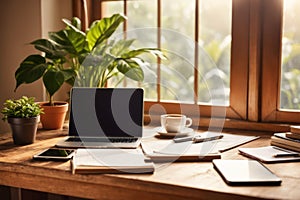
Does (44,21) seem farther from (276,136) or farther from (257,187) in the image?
(257,187)

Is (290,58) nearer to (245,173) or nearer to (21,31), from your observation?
(245,173)

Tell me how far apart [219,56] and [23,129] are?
1004 millimetres

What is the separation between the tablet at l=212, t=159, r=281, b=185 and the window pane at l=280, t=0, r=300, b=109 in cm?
65

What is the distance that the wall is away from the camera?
223 cm

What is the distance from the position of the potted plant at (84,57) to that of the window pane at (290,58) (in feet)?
1.82

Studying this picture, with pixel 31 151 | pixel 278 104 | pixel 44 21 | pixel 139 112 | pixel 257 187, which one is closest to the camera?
pixel 257 187

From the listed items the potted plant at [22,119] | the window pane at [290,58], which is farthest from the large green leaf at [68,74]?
the window pane at [290,58]

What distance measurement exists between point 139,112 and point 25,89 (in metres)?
0.77

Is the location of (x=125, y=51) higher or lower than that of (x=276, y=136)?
higher

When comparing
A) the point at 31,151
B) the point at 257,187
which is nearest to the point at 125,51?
the point at 31,151

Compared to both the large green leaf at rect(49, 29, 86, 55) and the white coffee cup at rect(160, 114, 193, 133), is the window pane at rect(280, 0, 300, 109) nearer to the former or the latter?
the white coffee cup at rect(160, 114, 193, 133)

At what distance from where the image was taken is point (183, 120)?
73.5 inches

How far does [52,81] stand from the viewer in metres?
1.83

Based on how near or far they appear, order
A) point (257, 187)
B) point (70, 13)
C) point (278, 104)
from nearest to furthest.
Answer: point (257, 187), point (278, 104), point (70, 13)
